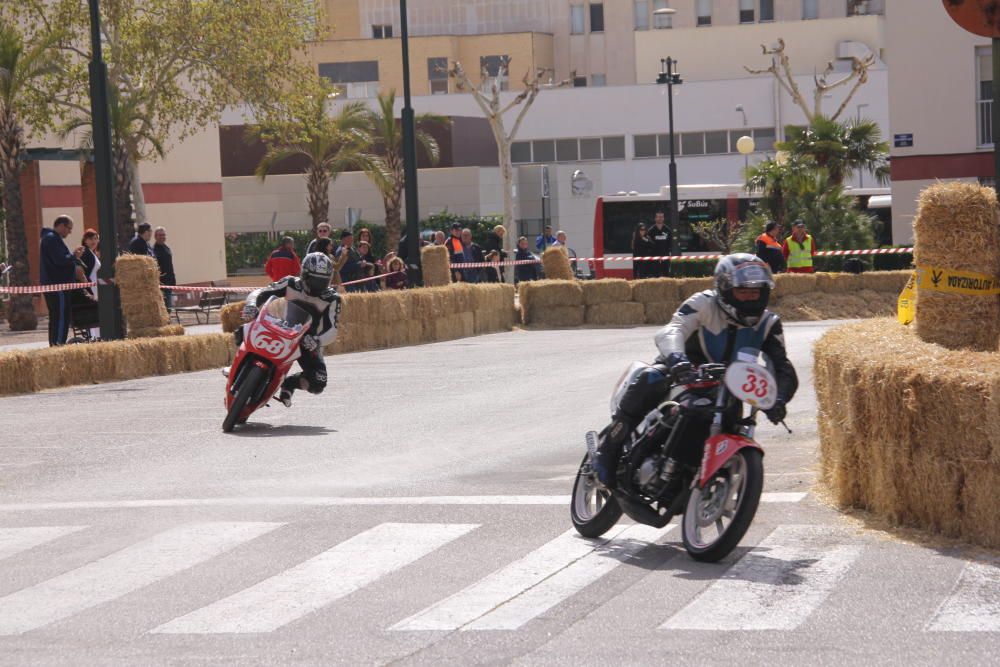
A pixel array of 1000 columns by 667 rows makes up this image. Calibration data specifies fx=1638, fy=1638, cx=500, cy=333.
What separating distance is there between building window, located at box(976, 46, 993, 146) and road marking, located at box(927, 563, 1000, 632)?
28.4m

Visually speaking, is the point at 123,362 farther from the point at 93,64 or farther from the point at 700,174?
the point at 700,174

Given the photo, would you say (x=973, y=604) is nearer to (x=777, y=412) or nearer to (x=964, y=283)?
(x=777, y=412)

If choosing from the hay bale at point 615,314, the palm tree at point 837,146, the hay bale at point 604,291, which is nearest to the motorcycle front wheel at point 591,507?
the hay bale at point 604,291

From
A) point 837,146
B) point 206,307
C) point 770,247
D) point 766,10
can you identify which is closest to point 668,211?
point 837,146

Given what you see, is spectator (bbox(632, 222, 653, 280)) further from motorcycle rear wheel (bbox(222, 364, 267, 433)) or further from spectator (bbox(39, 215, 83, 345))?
motorcycle rear wheel (bbox(222, 364, 267, 433))

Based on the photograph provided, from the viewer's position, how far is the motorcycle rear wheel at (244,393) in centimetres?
1399

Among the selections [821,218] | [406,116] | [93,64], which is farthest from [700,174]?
[93,64]

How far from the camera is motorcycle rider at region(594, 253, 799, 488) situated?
8.34m

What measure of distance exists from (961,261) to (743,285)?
7.79ft

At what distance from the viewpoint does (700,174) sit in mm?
67438

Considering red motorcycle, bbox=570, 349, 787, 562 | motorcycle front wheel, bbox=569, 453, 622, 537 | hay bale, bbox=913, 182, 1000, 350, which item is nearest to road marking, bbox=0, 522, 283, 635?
motorcycle front wheel, bbox=569, 453, 622, 537

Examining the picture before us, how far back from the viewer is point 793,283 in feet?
98.4

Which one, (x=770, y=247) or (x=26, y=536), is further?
(x=770, y=247)

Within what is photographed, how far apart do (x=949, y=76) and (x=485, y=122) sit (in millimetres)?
32955
